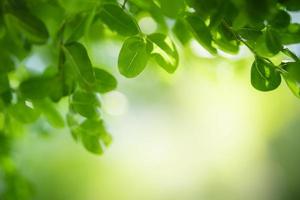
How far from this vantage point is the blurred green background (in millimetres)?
1988

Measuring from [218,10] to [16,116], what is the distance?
0.30m

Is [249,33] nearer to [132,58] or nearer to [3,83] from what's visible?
[132,58]

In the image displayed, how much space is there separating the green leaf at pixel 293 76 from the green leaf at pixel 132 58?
0.42 ft

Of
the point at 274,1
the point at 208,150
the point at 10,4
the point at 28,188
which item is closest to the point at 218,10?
the point at 274,1

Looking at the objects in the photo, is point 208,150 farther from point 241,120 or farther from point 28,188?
point 28,188

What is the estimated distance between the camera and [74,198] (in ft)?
7.28

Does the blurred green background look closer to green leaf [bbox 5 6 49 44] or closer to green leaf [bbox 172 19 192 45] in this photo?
green leaf [bbox 172 19 192 45]

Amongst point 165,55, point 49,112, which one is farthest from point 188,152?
point 165,55

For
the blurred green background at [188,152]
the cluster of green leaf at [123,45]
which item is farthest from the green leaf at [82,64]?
the blurred green background at [188,152]

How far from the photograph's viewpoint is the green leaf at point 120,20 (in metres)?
0.44

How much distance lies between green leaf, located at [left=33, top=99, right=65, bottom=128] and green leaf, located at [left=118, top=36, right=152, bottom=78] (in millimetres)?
169

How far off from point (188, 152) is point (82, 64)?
5.98 ft

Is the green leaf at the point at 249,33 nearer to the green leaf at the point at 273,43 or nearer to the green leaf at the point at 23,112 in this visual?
the green leaf at the point at 273,43

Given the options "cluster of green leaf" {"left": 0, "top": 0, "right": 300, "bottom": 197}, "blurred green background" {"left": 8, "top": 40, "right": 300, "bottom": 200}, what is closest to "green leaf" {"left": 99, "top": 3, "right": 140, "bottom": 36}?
"cluster of green leaf" {"left": 0, "top": 0, "right": 300, "bottom": 197}
